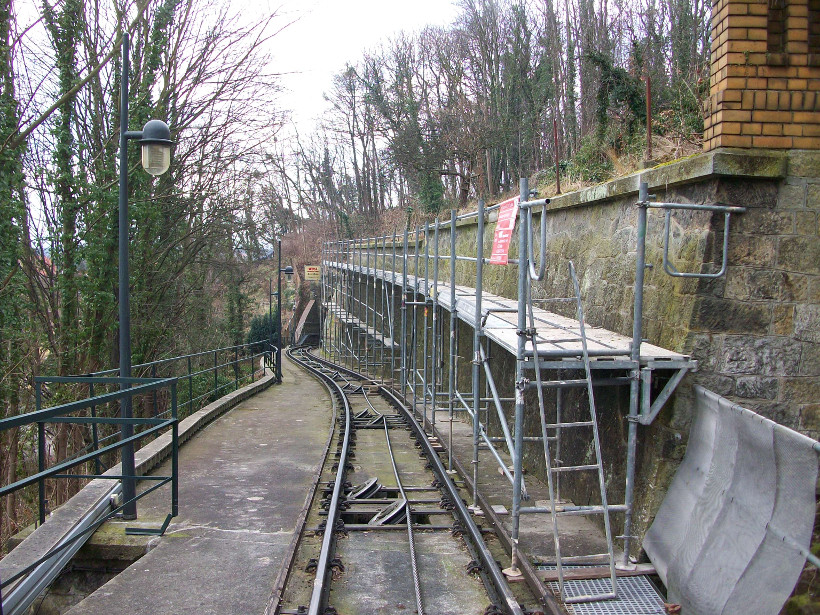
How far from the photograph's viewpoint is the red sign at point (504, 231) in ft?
19.4

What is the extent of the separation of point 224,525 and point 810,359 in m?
5.44

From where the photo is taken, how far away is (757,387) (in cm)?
498

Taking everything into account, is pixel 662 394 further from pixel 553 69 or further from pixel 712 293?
pixel 553 69

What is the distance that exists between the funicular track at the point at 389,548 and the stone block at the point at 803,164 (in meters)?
3.59

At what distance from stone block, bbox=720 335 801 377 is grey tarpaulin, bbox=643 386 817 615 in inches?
14.7

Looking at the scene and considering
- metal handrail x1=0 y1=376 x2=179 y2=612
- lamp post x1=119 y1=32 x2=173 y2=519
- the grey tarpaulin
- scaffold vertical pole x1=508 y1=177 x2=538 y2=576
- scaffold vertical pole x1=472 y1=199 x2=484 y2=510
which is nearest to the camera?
the grey tarpaulin

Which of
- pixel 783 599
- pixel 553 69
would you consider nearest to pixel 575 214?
pixel 783 599

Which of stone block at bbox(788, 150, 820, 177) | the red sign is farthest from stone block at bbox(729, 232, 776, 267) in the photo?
the red sign

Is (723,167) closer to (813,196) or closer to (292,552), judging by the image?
(813,196)

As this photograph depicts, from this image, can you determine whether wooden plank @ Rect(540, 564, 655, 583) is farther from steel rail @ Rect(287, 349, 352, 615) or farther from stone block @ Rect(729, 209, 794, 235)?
stone block @ Rect(729, 209, 794, 235)

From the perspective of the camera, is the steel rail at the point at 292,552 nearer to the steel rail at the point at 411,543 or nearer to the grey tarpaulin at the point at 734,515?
the steel rail at the point at 411,543

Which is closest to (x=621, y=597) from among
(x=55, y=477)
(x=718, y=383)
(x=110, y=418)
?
(x=718, y=383)

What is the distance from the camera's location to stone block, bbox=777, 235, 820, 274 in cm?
495

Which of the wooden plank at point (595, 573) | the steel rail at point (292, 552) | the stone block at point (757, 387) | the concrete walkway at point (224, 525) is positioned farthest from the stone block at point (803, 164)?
the concrete walkway at point (224, 525)
